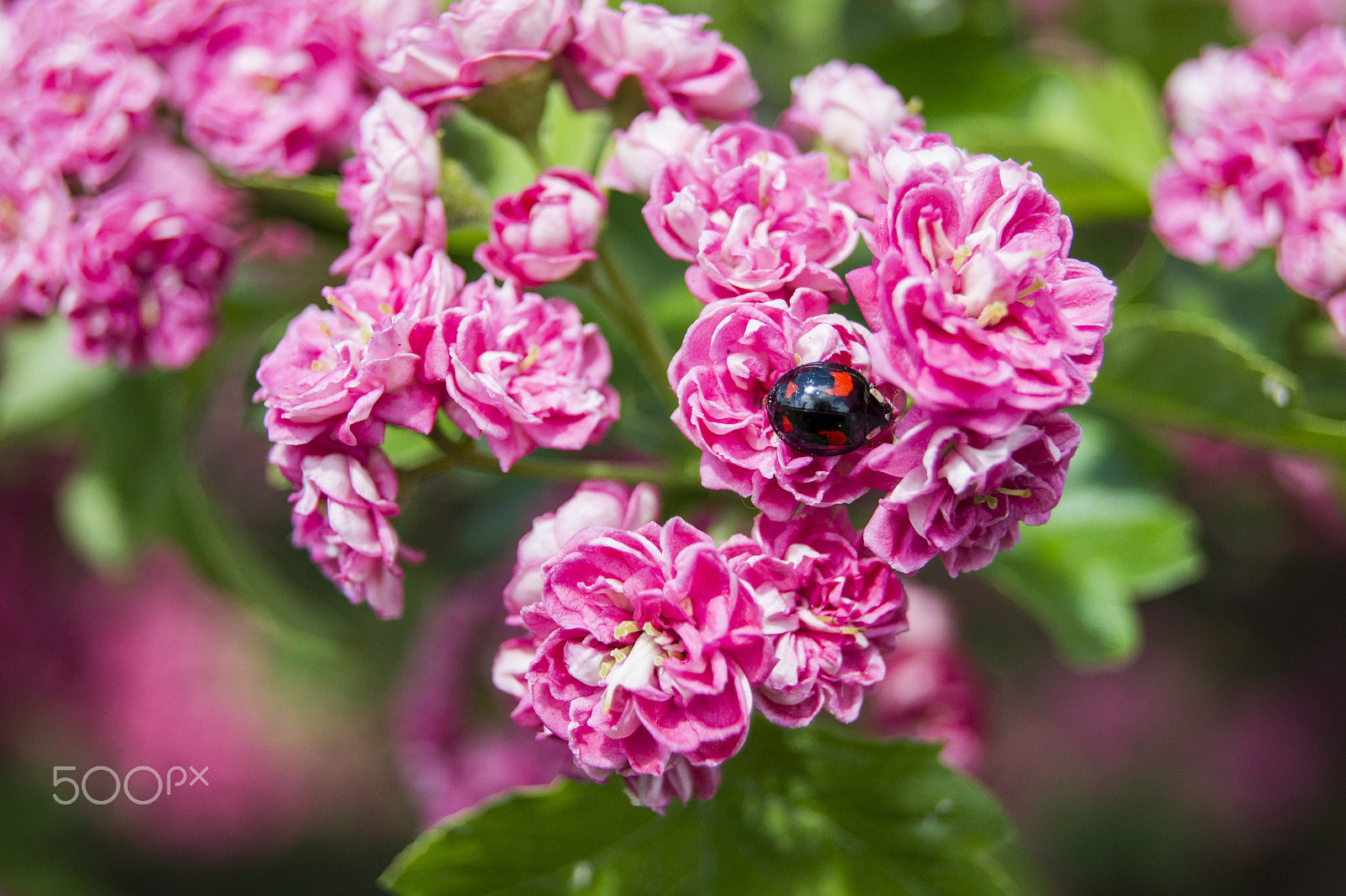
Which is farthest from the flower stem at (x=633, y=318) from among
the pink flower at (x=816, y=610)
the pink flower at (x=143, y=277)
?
the pink flower at (x=143, y=277)

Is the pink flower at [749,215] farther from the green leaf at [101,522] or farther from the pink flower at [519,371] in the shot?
the green leaf at [101,522]

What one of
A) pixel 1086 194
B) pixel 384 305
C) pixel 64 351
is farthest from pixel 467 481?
pixel 1086 194

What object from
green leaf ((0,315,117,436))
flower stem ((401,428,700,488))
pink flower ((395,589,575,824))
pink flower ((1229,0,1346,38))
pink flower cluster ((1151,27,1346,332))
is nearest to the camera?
flower stem ((401,428,700,488))

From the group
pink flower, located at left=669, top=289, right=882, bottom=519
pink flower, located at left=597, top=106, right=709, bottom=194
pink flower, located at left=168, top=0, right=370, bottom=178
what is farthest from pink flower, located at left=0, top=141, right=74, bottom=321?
pink flower, located at left=669, top=289, right=882, bottom=519

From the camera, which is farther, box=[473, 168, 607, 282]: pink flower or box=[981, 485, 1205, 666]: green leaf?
box=[981, 485, 1205, 666]: green leaf

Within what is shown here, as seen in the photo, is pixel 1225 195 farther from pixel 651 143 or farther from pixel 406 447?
pixel 406 447

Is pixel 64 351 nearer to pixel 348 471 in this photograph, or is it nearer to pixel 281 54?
pixel 281 54

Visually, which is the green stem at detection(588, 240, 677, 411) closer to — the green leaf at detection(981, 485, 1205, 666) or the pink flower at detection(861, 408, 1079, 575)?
the pink flower at detection(861, 408, 1079, 575)
